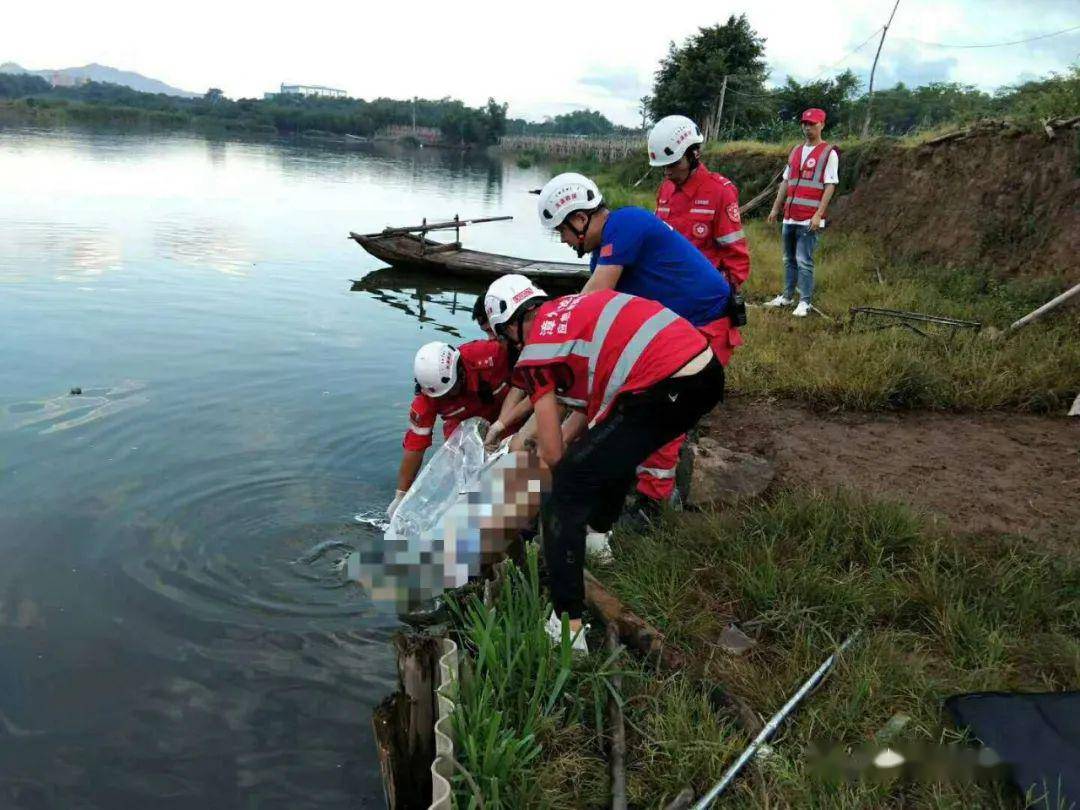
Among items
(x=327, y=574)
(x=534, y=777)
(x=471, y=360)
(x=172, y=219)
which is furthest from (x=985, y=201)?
(x=172, y=219)

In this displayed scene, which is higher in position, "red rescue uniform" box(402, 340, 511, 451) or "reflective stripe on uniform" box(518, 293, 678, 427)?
"reflective stripe on uniform" box(518, 293, 678, 427)

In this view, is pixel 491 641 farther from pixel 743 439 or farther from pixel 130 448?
pixel 130 448

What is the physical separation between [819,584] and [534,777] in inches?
65.7

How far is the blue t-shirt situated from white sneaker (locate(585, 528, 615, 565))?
131 cm

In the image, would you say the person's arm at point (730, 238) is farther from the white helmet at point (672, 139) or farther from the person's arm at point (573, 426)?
the person's arm at point (573, 426)

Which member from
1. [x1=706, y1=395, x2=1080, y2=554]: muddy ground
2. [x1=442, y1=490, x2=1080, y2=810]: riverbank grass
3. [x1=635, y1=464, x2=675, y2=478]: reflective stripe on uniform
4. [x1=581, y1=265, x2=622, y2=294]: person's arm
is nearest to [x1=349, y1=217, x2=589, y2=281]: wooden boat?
[x1=706, y1=395, x2=1080, y2=554]: muddy ground

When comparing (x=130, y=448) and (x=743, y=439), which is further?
(x=130, y=448)

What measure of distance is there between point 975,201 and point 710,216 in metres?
7.15

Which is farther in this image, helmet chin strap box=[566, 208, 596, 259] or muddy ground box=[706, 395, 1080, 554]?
muddy ground box=[706, 395, 1080, 554]

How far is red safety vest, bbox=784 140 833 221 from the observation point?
851 cm

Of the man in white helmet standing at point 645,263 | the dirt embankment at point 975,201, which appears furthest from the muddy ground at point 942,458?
the dirt embankment at point 975,201

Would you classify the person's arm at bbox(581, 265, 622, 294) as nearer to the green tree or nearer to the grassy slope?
the grassy slope

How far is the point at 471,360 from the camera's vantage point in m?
5.01

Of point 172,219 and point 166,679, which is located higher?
point 172,219
